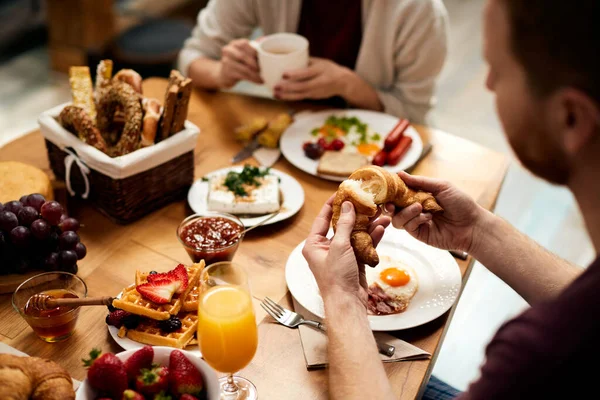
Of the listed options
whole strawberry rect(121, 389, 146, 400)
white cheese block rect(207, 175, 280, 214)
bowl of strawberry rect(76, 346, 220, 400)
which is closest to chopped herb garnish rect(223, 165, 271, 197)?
white cheese block rect(207, 175, 280, 214)

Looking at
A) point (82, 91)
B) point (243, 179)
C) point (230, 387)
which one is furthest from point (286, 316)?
point (82, 91)

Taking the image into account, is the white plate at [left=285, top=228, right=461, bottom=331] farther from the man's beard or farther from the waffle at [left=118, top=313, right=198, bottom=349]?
the man's beard

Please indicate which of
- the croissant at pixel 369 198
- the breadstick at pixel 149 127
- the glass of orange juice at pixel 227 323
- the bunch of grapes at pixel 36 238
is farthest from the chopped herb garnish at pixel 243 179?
the glass of orange juice at pixel 227 323

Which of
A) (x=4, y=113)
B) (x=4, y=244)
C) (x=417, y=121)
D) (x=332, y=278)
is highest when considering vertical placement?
(x=332, y=278)

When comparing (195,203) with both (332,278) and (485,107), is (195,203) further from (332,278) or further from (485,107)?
(485,107)

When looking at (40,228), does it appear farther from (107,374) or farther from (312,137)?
(312,137)

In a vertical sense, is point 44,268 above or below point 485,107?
above

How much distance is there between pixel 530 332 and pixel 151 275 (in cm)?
92

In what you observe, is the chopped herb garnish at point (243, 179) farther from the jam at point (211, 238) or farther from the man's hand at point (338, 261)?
the man's hand at point (338, 261)

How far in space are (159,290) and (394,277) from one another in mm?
644

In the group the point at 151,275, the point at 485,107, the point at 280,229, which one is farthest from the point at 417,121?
the point at 485,107

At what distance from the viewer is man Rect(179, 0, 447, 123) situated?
2447mm

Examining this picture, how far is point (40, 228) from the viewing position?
159 centimetres

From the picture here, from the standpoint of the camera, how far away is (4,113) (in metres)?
4.43
